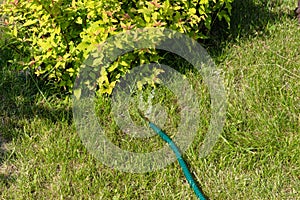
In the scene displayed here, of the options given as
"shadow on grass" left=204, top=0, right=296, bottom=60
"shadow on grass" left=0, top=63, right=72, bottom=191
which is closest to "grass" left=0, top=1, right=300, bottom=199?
"shadow on grass" left=0, top=63, right=72, bottom=191

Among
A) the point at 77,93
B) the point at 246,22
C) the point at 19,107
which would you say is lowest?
the point at 19,107

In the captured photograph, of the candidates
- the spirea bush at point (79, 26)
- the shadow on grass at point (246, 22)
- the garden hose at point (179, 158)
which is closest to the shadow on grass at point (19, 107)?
the spirea bush at point (79, 26)

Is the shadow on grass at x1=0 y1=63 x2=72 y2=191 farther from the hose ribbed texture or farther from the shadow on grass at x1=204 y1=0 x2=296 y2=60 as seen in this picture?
the shadow on grass at x1=204 y1=0 x2=296 y2=60

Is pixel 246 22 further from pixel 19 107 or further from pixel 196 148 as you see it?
pixel 19 107

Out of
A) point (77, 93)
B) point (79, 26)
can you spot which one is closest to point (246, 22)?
point (79, 26)

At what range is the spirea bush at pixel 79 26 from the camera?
2873 mm

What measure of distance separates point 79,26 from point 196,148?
1.10 metres

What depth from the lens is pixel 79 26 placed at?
3.08 m

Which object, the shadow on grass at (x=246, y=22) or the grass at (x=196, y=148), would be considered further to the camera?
the shadow on grass at (x=246, y=22)

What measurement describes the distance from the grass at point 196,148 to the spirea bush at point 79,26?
0.23 meters

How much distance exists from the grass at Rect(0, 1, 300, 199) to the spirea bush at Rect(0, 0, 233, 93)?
226 mm

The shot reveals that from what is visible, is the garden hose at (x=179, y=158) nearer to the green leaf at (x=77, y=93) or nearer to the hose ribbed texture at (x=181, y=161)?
the hose ribbed texture at (x=181, y=161)

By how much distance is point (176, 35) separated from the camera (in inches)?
127

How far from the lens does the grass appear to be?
102 inches
